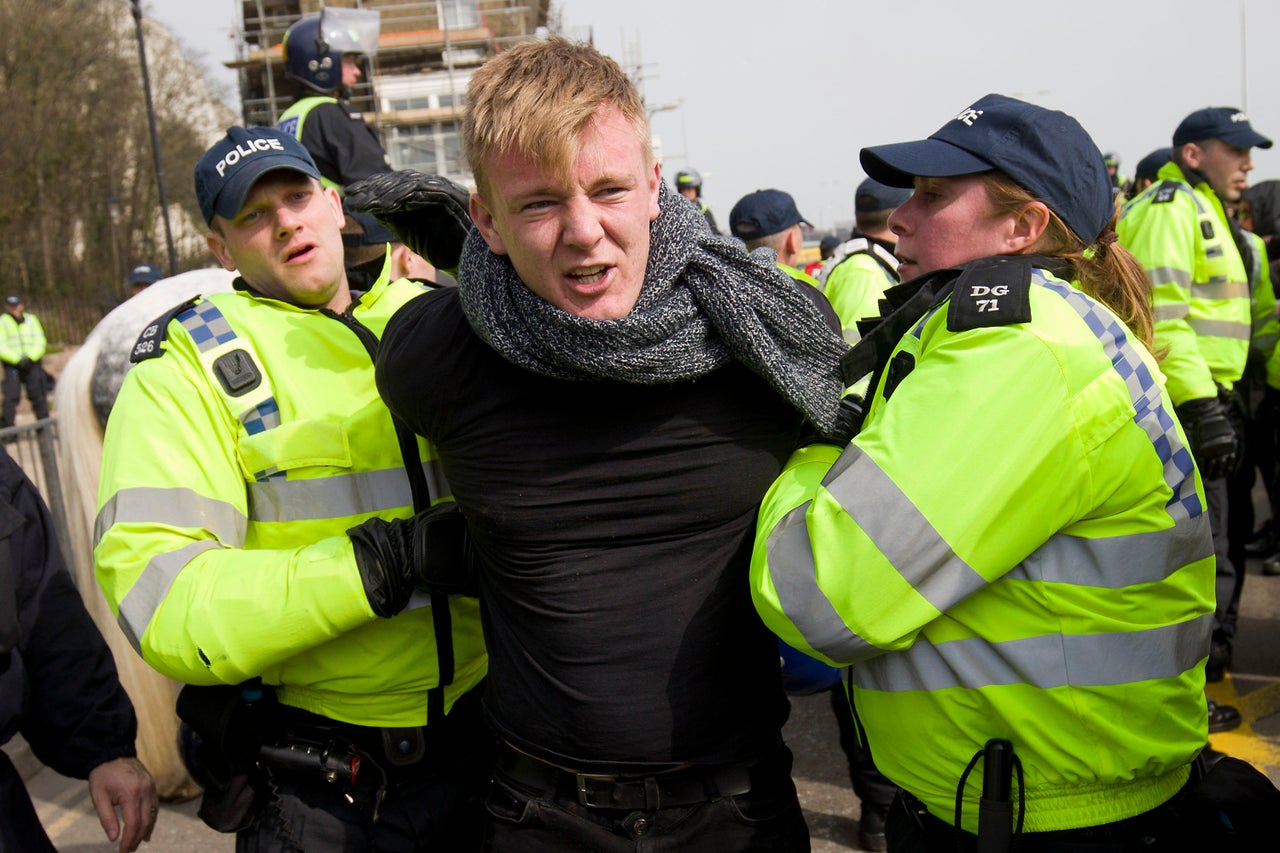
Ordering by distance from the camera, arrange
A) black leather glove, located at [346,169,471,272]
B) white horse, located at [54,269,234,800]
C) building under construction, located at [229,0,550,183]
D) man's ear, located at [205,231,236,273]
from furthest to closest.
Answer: building under construction, located at [229,0,550,183] → white horse, located at [54,269,234,800] → man's ear, located at [205,231,236,273] → black leather glove, located at [346,169,471,272]

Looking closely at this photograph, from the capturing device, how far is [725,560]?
1.89 m

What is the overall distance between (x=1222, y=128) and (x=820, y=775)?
11.9 feet

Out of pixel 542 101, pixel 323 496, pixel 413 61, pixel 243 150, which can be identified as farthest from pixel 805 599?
pixel 413 61

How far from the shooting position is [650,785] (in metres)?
1.86

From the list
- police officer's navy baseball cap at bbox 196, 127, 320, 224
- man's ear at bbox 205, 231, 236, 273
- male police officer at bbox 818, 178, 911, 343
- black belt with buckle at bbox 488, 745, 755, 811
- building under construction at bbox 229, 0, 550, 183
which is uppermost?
building under construction at bbox 229, 0, 550, 183

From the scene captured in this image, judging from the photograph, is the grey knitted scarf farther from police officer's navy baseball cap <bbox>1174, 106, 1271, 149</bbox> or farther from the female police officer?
police officer's navy baseball cap <bbox>1174, 106, 1271, 149</bbox>

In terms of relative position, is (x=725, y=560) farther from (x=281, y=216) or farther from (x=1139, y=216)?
(x=1139, y=216)

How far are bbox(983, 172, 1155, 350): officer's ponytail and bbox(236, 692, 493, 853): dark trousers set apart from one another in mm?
1520

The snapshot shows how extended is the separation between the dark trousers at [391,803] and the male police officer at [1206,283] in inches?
136

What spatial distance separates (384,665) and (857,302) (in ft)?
9.84

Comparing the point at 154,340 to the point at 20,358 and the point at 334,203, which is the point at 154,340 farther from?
the point at 20,358

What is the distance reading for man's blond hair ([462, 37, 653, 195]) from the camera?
166cm

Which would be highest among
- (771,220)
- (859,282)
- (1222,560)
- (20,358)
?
(771,220)

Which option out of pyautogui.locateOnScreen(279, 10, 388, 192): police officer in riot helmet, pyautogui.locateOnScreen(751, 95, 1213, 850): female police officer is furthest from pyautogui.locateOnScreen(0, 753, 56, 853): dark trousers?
→ pyautogui.locateOnScreen(279, 10, 388, 192): police officer in riot helmet
